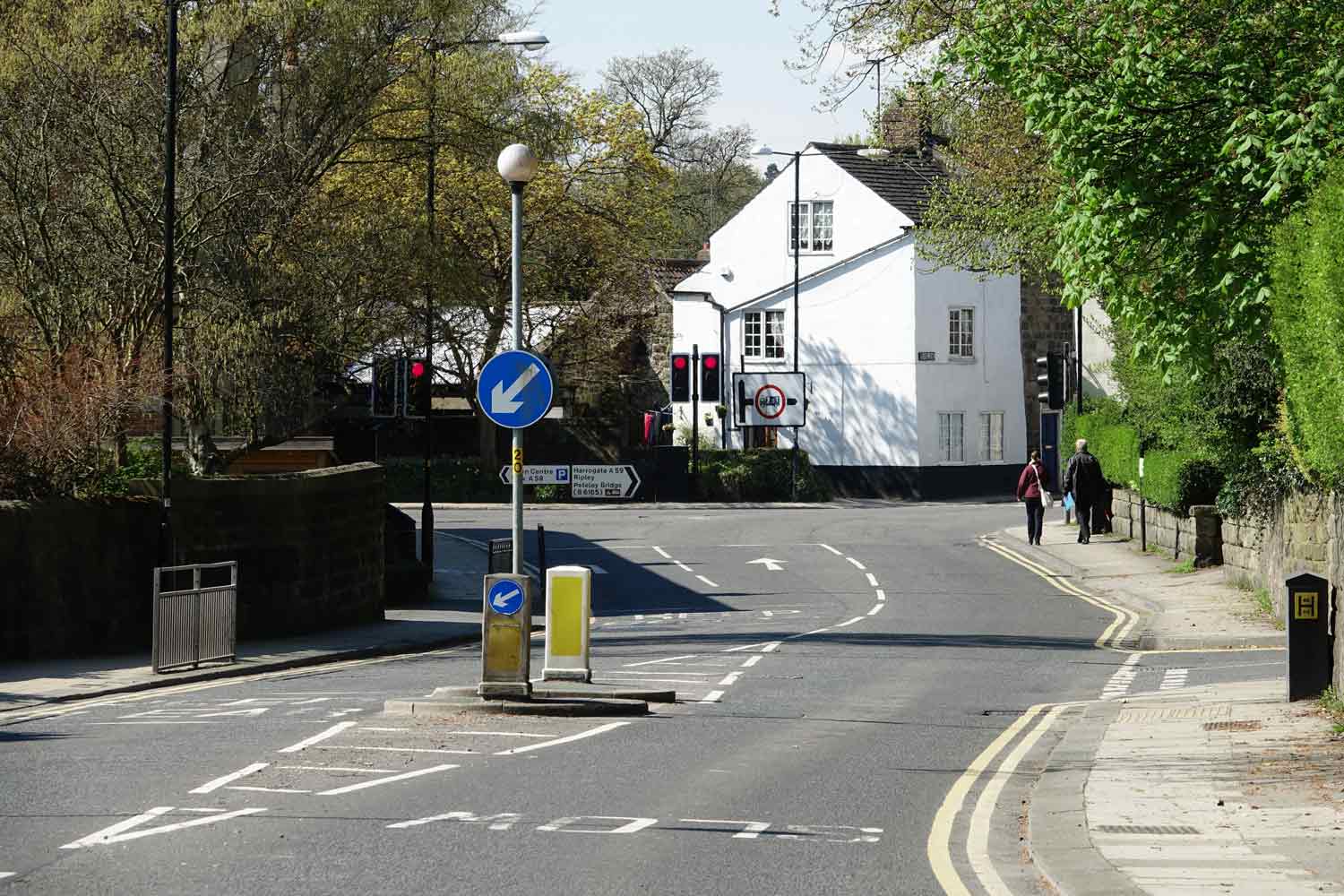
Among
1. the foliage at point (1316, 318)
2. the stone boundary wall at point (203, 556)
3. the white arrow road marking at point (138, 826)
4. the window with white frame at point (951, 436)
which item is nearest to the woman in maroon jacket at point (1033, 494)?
the stone boundary wall at point (203, 556)

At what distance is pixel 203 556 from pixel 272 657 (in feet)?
7.07

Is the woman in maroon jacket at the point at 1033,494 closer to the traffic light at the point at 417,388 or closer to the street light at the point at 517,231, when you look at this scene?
the traffic light at the point at 417,388

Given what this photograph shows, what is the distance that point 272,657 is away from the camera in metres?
20.2

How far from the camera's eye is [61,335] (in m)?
22.3

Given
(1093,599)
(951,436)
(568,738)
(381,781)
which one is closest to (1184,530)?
(1093,599)

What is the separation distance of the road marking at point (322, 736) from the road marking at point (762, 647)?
742 cm

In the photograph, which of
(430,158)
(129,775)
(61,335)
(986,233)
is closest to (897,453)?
(986,233)

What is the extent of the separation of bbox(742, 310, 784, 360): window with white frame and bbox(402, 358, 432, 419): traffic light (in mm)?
28698

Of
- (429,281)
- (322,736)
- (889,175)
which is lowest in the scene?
(322,736)

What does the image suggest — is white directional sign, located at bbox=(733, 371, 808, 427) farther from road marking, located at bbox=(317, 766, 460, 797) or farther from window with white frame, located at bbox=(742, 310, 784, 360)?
road marking, located at bbox=(317, 766, 460, 797)

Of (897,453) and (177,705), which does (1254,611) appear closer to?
(177,705)

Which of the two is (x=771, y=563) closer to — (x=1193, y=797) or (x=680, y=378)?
(x=680, y=378)

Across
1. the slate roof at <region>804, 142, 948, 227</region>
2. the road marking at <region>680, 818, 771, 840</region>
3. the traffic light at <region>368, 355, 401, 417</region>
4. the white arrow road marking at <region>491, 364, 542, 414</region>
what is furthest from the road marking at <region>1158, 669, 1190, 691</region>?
the slate roof at <region>804, 142, 948, 227</region>

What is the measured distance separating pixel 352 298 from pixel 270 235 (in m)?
1.63
